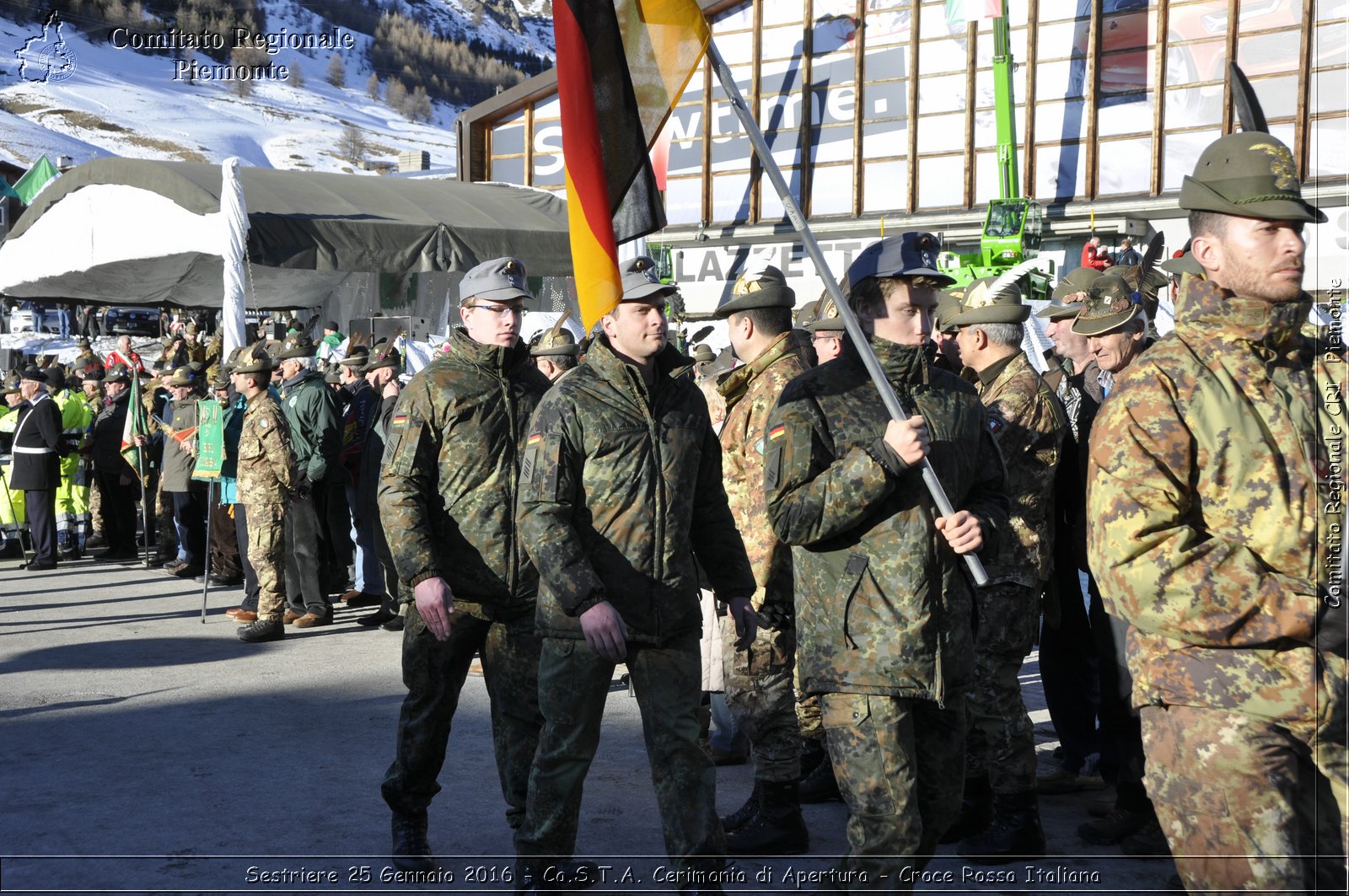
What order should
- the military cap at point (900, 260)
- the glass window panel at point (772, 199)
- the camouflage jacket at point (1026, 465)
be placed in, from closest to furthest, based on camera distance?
the military cap at point (900, 260), the camouflage jacket at point (1026, 465), the glass window panel at point (772, 199)

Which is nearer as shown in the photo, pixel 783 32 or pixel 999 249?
pixel 999 249

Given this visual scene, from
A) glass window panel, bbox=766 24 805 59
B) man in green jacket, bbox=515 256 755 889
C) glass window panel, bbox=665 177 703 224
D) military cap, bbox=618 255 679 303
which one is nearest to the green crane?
glass window panel, bbox=766 24 805 59

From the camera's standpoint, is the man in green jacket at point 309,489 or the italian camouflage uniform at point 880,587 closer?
the italian camouflage uniform at point 880,587

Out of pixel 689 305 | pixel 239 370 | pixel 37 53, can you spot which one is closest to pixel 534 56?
pixel 37 53

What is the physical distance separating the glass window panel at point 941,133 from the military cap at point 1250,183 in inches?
893

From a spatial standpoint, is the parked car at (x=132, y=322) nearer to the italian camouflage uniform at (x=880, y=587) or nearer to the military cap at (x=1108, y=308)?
the military cap at (x=1108, y=308)

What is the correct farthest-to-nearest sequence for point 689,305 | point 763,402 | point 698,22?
point 689,305
point 763,402
point 698,22

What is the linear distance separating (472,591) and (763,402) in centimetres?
152

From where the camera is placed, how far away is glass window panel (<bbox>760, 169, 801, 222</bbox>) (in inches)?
1046

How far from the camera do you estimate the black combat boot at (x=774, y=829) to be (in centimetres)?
525

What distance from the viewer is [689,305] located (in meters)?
28.3

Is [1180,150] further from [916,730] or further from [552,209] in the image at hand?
[916,730]

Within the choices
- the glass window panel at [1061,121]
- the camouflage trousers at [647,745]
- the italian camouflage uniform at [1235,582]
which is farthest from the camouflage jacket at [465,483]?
the glass window panel at [1061,121]

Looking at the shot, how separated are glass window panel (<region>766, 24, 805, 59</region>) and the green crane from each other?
14.5 feet
